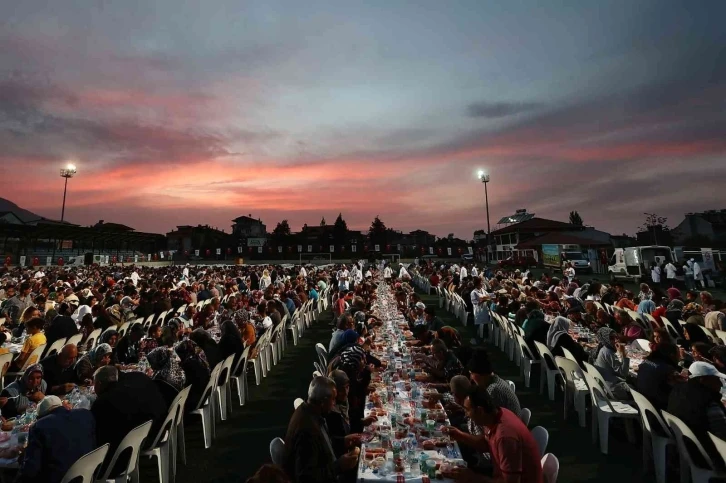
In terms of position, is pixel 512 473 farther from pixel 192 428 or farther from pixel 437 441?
pixel 192 428

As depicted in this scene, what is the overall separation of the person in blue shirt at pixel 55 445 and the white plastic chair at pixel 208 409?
192 cm

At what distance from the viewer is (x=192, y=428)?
19.2 feet

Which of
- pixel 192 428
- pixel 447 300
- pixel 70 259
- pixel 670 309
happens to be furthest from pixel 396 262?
pixel 192 428

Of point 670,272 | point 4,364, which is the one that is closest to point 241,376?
point 4,364

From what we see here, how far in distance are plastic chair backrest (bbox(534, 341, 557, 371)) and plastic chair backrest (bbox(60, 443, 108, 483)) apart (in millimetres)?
6626

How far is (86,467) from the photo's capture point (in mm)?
3072

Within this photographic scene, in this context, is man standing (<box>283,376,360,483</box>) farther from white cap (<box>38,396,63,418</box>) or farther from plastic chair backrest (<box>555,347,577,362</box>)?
plastic chair backrest (<box>555,347,577,362</box>)

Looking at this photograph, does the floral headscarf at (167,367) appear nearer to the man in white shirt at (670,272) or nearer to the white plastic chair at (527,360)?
the white plastic chair at (527,360)

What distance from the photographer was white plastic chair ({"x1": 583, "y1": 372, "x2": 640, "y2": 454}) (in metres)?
4.81

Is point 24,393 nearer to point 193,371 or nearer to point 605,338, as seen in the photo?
point 193,371

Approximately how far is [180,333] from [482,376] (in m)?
6.06

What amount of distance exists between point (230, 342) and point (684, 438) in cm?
671

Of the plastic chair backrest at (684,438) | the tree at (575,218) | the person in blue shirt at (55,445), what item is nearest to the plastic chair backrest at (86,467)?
the person in blue shirt at (55,445)

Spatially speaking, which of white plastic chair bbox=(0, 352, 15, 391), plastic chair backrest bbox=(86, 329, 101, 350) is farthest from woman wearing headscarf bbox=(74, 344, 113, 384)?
plastic chair backrest bbox=(86, 329, 101, 350)
